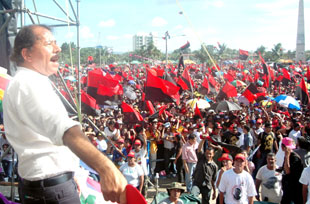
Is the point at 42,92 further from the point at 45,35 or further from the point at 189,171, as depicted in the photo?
the point at 189,171

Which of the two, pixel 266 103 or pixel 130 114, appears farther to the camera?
pixel 266 103

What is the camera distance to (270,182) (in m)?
5.58

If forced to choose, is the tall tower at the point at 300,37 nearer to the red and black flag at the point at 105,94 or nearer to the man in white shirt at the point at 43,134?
the red and black flag at the point at 105,94

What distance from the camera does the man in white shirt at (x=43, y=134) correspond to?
1107 millimetres

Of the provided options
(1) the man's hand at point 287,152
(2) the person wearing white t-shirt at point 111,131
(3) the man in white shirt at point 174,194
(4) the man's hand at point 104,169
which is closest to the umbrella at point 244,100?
(2) the person wearing white t-shirt at point 111,131

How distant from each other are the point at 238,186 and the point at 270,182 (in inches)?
30.8

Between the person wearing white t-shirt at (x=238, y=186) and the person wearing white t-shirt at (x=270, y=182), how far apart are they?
0.60 meters

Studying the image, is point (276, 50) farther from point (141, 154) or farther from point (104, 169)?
point (104, 169)

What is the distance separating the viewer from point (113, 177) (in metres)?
1.08

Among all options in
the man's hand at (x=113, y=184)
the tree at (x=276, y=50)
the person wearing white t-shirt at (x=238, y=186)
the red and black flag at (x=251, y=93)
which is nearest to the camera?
the man's hand at (x=113, y=184)

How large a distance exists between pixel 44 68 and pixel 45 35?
136 millimetres

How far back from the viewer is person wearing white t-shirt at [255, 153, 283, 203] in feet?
18.1

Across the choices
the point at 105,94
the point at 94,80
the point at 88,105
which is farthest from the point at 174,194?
the point at 94,80

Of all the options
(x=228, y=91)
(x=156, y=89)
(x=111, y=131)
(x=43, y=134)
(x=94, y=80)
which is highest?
(x=94, y=80)
